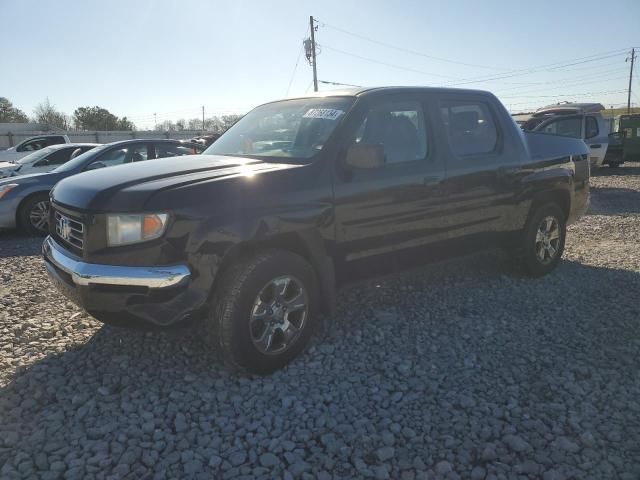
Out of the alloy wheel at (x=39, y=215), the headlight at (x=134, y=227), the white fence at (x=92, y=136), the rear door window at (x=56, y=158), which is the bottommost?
the alloy wheel at (x=39, y=215)

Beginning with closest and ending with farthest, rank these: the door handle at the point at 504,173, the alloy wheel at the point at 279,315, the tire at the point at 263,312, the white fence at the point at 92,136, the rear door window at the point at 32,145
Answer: the tire at the point at 263,312 → the alloy wheel at the point at 279,315 → the door handle at the point at 504,173 → the rear door window at the point at 32,145 → the white fence at the point at 92,136

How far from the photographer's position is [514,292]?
187 inches

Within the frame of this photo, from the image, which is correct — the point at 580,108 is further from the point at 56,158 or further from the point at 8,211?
the point at 8,211

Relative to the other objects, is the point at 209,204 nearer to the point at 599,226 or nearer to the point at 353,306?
the point at 353,306

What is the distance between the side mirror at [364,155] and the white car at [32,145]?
590 inches

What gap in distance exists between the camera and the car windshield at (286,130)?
357 centimetres

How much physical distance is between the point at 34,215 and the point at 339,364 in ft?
21.1

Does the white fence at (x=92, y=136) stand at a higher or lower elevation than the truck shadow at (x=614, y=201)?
higher

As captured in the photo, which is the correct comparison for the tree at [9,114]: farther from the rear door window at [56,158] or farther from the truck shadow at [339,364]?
the truck shadow at [339,364]

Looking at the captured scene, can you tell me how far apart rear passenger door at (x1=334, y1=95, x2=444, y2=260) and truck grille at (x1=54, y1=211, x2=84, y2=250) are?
5.22ft

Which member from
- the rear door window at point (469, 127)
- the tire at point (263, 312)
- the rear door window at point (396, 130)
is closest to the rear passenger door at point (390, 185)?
the rear door window at point (396, 130)

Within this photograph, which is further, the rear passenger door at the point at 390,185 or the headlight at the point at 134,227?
the rear passenger door at the point at 390,185

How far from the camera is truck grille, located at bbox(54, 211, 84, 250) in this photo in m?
2.97

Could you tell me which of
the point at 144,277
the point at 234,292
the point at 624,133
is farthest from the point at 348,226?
the point at 624,133
